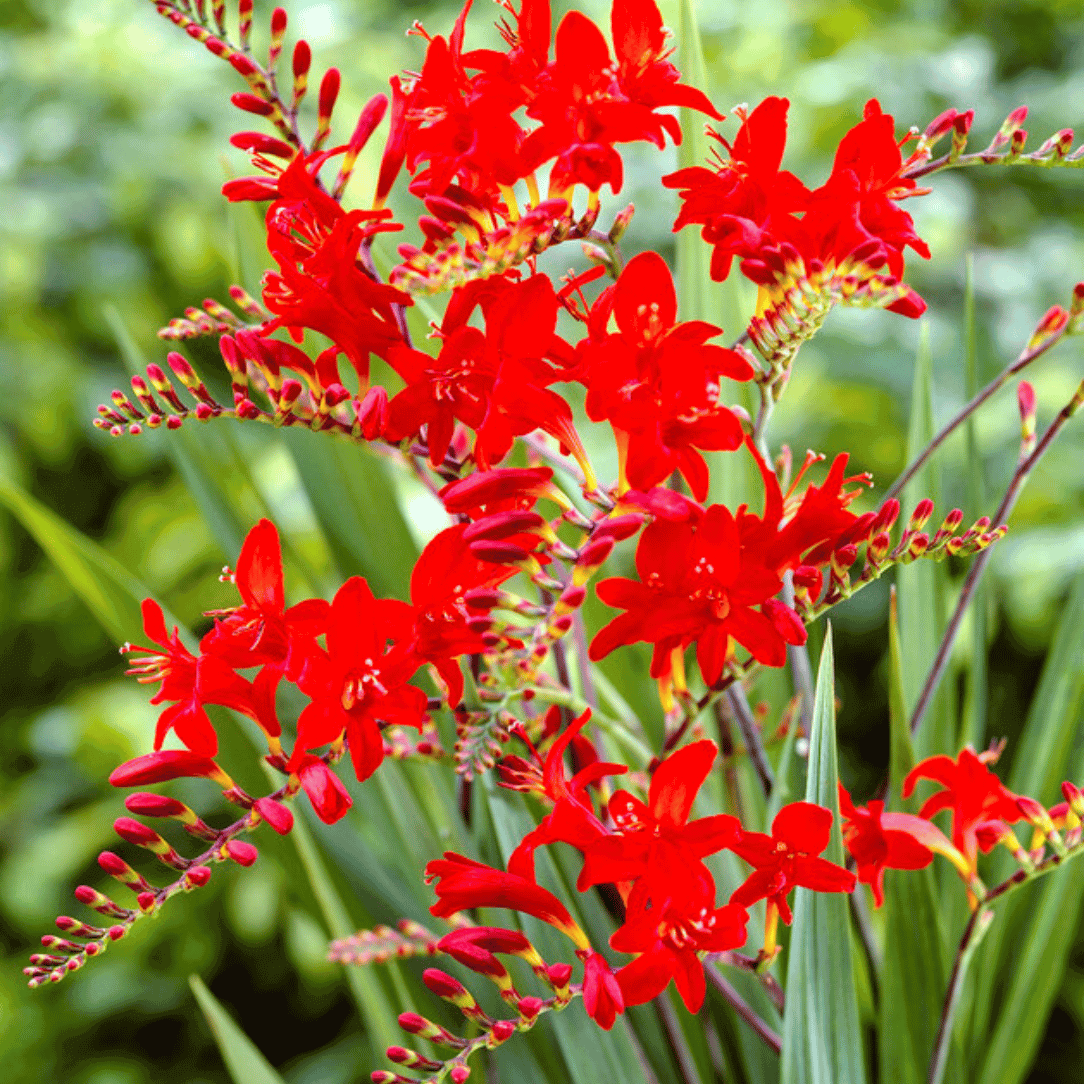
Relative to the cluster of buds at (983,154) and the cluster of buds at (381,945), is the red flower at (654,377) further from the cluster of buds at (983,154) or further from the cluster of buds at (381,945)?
the cluster of buds at (381,945)

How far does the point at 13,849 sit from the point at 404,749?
0.82 m

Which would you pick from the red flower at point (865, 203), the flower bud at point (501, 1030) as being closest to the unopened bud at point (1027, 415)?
the red flower at point (865, 203)

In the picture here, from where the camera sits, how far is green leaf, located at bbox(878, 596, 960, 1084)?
448mm

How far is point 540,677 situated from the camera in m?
0.42

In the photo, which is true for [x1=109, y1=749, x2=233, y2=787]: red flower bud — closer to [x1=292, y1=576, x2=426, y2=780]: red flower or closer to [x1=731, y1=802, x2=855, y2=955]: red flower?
[x1=292, y1=576, x2=426, y2=780]: red flower

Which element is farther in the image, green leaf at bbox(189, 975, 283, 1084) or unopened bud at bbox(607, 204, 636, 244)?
green leaf at bbox(189, 975, 283, 1084)

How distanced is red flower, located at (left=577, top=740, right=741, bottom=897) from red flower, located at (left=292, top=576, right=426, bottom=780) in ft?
0.24

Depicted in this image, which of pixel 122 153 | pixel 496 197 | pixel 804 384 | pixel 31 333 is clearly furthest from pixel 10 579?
pixel 496 197

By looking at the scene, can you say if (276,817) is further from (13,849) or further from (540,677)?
(13,849)

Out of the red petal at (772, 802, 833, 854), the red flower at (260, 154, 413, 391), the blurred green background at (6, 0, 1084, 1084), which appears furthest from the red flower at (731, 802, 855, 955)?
the blurred green background at (6, 0, 1084, 1084)

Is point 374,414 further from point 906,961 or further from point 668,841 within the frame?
point 906,961

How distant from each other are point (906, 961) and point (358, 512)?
0.35 m

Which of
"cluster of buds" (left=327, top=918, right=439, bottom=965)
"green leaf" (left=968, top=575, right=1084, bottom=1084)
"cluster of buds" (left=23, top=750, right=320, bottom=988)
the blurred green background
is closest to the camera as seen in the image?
"cluster of buds" (left=23, top=750, right=320, bottom=988)

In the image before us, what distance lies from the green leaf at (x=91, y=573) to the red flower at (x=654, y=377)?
336 mm
